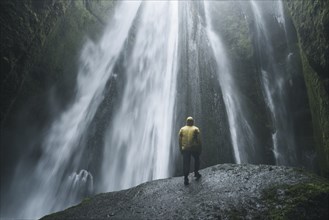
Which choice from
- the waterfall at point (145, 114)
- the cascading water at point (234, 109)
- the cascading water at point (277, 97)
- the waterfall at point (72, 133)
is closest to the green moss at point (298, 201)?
the waterfall at point (145, 114)

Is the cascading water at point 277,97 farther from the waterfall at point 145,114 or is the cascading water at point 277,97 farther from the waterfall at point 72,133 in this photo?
the waterfall at point 72,133

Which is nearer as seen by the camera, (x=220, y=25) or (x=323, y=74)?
(x=323, y=74)

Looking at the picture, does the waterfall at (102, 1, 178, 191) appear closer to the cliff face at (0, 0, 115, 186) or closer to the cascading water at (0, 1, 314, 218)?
the cascading water at (0, 1, 314, 218)

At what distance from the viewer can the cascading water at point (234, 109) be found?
15.0 metres

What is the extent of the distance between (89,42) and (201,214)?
1467 centimetres

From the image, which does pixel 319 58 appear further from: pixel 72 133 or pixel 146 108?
pixel 72 133

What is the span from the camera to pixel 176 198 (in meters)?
6.70

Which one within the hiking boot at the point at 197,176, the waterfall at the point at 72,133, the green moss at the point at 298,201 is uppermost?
the waterfall at the point at 72,133

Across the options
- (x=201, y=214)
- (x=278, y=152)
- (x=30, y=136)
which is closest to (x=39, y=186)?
(x=30, y=136)

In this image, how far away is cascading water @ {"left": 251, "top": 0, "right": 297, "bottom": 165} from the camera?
15700 mm

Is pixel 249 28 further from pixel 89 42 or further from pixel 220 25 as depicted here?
pixel 89 42

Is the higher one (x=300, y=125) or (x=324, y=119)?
(x=300, y=125)

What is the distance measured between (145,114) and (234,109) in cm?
538

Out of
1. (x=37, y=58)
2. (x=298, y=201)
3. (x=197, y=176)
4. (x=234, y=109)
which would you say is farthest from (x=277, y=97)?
(x=37, y=58)
